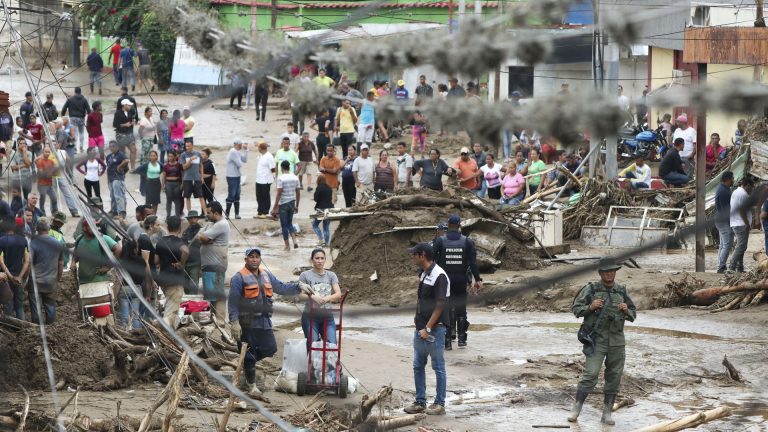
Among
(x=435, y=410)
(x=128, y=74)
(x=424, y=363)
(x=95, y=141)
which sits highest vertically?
(x=128, y=74)

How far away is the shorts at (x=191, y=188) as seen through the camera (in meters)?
24.2

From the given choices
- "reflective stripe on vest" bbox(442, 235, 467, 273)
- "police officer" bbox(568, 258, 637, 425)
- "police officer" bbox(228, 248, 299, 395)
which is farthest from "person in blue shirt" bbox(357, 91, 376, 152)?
"police officer" bbox(568, 258, 637, 425)

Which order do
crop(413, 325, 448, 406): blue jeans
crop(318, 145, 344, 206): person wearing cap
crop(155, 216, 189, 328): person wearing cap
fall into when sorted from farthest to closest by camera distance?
crop(318, 145, 344, 206): person wearing cap → crop(155, 216, 189, 328): person wearing cap → crop(413, 325, 448, 406): blue jeans

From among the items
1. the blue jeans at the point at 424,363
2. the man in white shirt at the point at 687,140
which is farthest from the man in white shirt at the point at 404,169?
the blue jeans at the point at 424,363

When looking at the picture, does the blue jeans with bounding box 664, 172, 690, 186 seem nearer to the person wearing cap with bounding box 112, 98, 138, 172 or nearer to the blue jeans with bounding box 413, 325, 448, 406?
the person wearing cap with bounding box 112, 98, 138, 172

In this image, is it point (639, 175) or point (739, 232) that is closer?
point (739, 232)

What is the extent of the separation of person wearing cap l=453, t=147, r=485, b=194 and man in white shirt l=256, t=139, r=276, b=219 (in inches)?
140

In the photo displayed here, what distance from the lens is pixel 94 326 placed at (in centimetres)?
1341

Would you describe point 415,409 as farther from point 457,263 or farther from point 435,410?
point 457,263

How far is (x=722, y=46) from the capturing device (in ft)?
57.4


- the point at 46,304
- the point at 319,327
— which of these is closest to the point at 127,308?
the point at 46,304

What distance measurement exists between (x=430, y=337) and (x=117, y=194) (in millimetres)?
13045

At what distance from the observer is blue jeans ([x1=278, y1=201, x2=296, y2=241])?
22.1 m

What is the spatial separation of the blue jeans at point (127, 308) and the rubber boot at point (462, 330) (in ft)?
12.4
